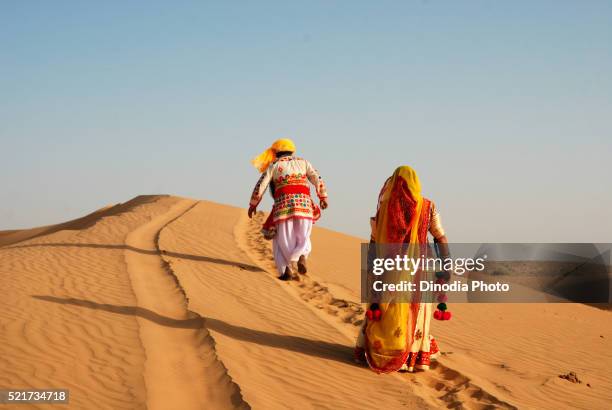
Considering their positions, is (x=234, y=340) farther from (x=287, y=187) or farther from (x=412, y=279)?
(x=287, y=187)

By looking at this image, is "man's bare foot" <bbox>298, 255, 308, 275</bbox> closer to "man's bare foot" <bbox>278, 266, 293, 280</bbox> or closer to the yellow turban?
"man's bare foot" <bbox>278, 266, 293, 280</bbox>

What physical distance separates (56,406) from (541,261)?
23.6m

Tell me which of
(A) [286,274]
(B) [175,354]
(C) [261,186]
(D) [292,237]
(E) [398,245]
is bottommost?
(B) [175,354]

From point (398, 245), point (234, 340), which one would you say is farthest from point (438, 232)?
point (234, 340)

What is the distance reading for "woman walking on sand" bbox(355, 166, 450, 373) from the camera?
22.4 feet

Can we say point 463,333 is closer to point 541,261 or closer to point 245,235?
point 245,235

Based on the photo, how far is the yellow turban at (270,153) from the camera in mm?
12109

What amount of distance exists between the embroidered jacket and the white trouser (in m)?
0.11

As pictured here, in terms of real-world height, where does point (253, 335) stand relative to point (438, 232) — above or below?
below

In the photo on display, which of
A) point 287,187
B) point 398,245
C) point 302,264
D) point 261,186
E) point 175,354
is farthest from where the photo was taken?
Result: point 302,264

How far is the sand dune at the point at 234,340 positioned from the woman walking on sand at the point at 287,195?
75 centimetres

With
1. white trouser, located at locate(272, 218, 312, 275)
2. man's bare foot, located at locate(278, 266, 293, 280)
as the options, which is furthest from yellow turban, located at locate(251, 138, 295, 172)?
man's bare foot, located at locate(278, 266, 293, 280)

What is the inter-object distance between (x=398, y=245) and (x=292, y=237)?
539 cm

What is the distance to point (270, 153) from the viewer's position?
1227 centimetres
